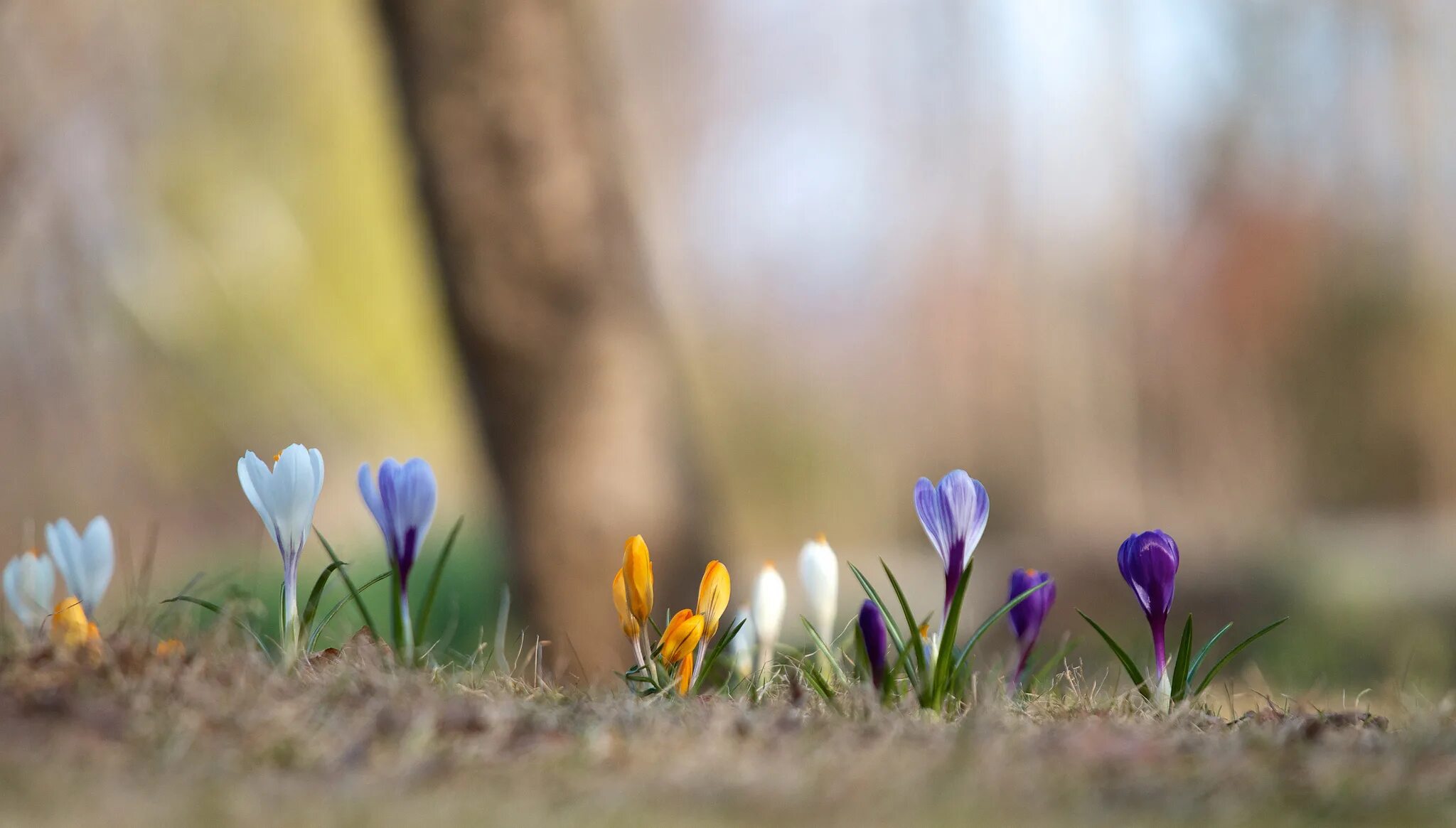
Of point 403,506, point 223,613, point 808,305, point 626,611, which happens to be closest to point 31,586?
point 223,613

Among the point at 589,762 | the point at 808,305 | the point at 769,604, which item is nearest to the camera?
the point at 589,762

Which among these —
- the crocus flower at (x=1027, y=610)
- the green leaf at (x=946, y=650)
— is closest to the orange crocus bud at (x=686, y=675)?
the green leaf at (x=946, y=650)

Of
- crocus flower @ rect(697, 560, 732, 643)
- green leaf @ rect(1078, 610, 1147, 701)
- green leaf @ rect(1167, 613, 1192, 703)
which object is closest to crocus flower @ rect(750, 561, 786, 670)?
crocus flower @ rect(697, 560, 732, 643)

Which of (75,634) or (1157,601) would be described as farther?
(1157,601)

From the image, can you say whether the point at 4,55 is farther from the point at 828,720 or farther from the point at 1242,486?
the point at 1242,486

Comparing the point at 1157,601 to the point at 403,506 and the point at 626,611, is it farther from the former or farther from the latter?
the point at 403,506

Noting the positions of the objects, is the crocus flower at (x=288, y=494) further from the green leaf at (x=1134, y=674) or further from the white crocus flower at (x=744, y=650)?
the green leaf at (x=1134, y=674)

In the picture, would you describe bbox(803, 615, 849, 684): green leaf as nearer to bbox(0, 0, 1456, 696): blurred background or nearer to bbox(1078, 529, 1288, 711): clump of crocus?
bbox(1078, 529, 1288, 711): clump of crocus

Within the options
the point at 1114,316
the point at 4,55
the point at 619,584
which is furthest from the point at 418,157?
the point at 1114,316
